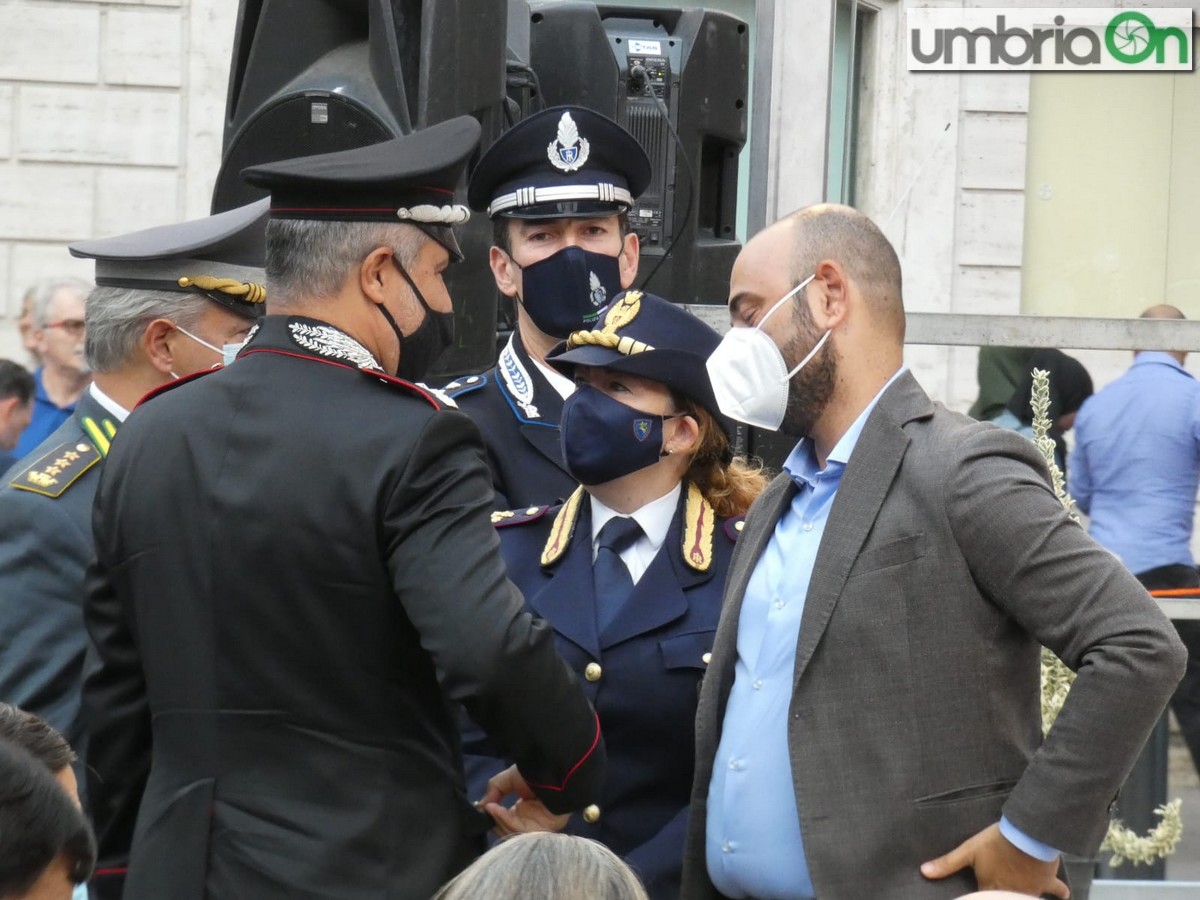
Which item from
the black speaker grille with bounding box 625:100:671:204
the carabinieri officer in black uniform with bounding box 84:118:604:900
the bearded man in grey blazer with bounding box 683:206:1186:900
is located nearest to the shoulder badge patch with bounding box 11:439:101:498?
the carabinieri officer in black uniform with bounding box 84:118:604:900

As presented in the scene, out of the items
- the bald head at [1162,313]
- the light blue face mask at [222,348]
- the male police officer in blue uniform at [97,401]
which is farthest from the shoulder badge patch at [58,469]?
the bald head at [1162,313]

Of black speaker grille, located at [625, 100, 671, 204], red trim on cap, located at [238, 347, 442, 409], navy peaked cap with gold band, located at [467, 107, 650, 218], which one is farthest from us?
black speaker grille, located at [625, 100, 671, 204]

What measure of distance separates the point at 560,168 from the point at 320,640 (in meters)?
1.59

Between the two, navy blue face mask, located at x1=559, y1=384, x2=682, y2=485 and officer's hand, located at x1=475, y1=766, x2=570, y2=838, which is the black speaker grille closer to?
navy blue face mask, located at x1=559, y1=384, x2=682, y2=485

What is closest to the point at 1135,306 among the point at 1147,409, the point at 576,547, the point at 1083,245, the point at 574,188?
the point at 1083,245

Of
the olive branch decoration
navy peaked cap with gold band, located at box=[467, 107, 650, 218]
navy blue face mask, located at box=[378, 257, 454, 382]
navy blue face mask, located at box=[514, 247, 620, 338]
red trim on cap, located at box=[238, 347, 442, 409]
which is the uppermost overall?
navy peaked cap with gold band, located at box=[467, 107, 650, 218]

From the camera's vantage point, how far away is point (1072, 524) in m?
2.37

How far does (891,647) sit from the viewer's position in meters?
2.43

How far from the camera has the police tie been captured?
9.76 feet

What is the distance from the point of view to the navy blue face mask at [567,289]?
354 cm

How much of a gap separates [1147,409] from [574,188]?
2121mm

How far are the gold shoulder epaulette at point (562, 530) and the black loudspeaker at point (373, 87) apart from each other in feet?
4.01

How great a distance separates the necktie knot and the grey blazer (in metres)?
0.57

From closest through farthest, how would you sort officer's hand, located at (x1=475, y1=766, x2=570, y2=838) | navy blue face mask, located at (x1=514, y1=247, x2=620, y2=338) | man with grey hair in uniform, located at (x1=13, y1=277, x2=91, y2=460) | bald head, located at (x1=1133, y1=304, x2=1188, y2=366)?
officer's hand, located at (x1=475, y1=766, x2=570, y2=838), navy blue face mask, located at (x1=514, y1=247, x2=620, y2=338), bald head, located at (x1=1133, y1=304, x2=1188, y2=366), man with grey hair in uniform, located at (x1=13, y1=277, x2=91, y2=460)
